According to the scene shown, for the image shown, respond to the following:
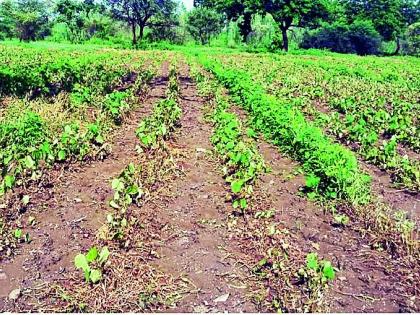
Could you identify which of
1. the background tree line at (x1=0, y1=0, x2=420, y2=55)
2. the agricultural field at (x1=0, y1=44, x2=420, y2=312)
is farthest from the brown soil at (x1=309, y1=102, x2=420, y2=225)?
the background tree line at (x1=0, y1=0, x2=420, y2=55)

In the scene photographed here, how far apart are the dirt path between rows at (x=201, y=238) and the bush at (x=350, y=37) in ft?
164

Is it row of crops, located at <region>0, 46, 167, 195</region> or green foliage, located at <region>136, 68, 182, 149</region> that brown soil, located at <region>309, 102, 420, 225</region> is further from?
row of crops, located at <region>0, 46, 167, 195</region>

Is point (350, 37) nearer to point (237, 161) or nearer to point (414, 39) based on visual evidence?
point (414, 39)

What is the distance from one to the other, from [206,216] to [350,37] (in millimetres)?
52801

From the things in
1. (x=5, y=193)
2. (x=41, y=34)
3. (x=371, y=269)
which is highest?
(x=41, y=34)

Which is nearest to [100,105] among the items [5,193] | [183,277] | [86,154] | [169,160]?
[86,154]

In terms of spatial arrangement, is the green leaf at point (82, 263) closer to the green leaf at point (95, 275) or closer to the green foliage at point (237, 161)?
the green leaf at point (95, 275)

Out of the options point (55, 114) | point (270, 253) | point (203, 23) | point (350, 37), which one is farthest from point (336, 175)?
point (203, 23)

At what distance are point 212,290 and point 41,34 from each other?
2421 inches

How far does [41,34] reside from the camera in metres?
58.8

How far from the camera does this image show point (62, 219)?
4848 millimetres

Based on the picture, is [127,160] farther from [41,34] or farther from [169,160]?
[41,34]

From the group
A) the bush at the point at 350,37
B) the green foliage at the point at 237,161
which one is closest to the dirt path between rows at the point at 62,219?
the green foliage at the point at 237,161

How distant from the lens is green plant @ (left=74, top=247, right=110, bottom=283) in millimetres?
3541
